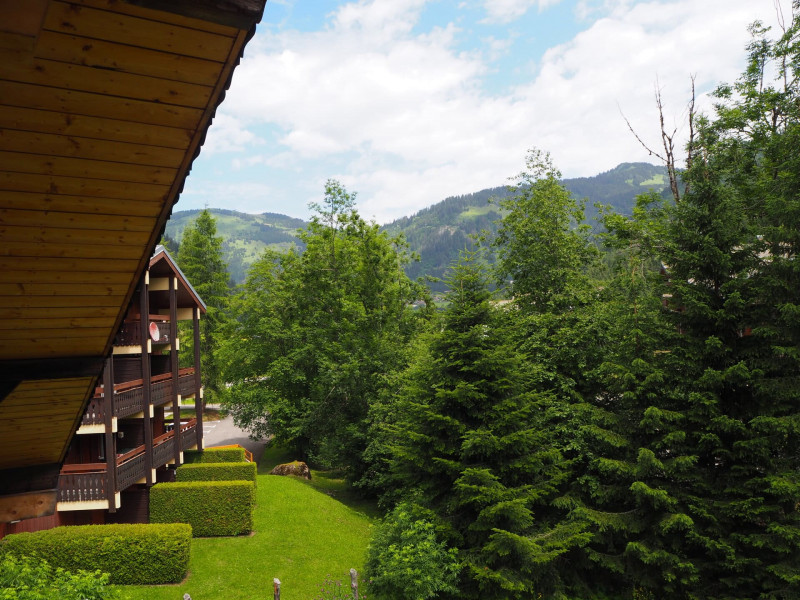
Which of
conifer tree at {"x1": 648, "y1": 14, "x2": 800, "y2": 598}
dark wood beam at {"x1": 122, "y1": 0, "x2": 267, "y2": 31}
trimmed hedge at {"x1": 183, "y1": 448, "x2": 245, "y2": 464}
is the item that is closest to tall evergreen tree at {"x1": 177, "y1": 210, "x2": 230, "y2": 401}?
trimmed hedge at {"x1": 183, "y1": 448, "x2": 245, "y2": 464}

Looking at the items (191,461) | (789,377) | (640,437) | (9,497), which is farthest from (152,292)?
(789,377)

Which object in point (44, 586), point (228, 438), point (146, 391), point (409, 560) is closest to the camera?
point (44, 586)

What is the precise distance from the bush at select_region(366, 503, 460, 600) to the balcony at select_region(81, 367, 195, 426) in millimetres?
8426

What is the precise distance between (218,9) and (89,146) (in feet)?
3.73

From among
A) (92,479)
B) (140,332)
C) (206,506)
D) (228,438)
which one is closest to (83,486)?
(92,479)

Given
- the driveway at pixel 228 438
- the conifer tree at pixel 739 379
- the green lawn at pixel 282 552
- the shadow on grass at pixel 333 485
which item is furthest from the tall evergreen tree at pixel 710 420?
the driveway at pixel 228 438

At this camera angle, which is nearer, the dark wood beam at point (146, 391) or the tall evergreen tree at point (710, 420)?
the tall evergreen tree at point (710, 420)

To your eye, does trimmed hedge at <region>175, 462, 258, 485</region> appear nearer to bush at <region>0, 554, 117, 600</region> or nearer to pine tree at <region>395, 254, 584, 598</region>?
pine tree at <region>395, 254, 584, 598</region>

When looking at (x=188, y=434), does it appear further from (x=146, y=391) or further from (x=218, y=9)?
(x=218, y=9)

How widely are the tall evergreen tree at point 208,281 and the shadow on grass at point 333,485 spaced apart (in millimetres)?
11740

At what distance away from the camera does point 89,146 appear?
2.66 metres

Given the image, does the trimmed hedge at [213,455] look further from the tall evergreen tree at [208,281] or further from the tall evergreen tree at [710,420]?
the tall evergreen tree at [208,281]

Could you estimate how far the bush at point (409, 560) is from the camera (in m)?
12.7

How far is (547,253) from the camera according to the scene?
21812 mm
